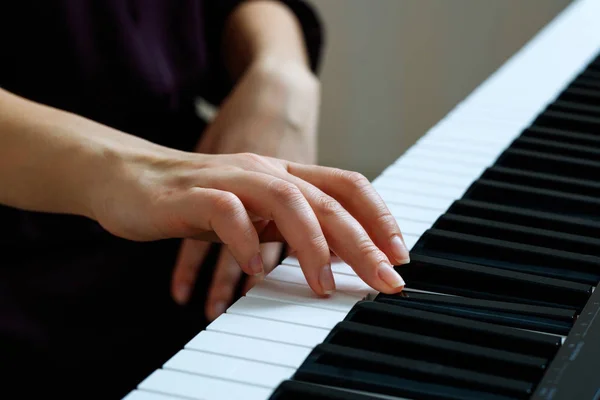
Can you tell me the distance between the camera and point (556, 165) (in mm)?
792

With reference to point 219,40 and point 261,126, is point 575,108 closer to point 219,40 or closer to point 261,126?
point 261,126

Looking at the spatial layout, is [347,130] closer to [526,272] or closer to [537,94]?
[537,94]

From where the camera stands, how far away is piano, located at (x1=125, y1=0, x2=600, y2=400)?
483 millimetres

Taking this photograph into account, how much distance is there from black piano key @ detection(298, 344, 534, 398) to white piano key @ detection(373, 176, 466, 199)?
258 mm

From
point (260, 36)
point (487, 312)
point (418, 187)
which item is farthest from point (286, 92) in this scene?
point (487, 312)

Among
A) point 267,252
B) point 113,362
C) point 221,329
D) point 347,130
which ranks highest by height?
point 221,329

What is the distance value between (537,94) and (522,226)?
1.03ft

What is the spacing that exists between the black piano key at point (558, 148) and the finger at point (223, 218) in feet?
1.05

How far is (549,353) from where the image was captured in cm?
51

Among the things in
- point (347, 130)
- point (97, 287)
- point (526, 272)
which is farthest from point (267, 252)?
point (347, 130)

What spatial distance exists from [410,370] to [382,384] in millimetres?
20

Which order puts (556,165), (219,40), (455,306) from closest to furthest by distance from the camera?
1. (455,306)
2. (556,165)
3. (219,40)

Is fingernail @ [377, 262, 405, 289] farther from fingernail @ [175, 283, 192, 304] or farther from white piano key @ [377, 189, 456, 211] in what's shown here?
fingernail @ [175, 283, 192, 304]

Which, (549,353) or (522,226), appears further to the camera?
(522,226)
